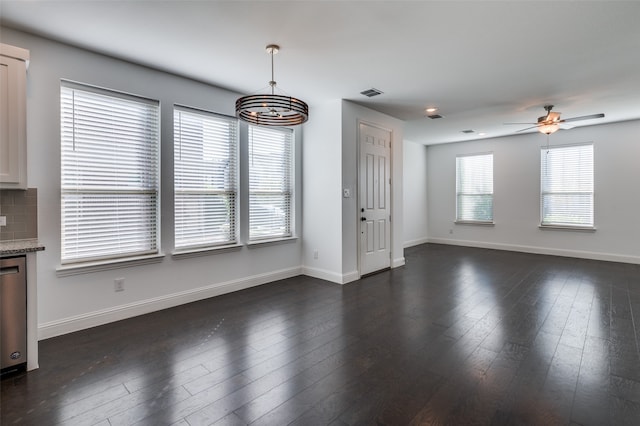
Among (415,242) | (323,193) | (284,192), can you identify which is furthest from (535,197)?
(284,192)

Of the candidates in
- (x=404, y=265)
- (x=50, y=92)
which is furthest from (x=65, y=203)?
(x=404, y=265)

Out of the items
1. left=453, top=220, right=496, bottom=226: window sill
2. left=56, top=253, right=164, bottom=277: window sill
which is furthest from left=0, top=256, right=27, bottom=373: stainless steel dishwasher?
left=453, top=220, right=496, bottom=226: window sill

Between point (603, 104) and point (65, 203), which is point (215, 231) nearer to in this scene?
point (65, 203)

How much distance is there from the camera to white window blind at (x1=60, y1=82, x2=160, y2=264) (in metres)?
2.98

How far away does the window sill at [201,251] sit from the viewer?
12.0 feet

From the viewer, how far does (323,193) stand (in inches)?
189

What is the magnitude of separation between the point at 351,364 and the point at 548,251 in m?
6.48

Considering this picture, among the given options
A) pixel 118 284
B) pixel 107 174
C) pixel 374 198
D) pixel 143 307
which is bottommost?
pixel 143 307

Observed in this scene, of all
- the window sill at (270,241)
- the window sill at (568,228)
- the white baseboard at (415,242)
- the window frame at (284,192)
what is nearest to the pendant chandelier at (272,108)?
the window frame at (284,192)

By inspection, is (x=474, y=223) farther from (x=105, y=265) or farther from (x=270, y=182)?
(x=105, y=265)

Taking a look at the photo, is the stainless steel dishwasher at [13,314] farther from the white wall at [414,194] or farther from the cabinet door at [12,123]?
the white wall at [414,194]

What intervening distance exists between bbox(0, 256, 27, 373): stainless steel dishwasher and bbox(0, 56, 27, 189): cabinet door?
0.65 meters

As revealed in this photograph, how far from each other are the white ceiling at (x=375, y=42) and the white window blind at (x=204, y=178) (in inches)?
21.6

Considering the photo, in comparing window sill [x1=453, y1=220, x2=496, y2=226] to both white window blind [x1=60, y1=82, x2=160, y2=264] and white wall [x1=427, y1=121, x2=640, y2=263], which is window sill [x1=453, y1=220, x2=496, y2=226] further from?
white window blind [x1=60, y1=82, x2=160, y2=264]
